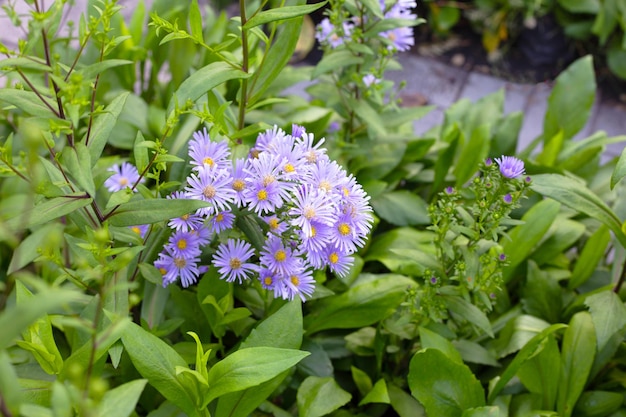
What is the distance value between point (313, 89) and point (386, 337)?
2.32ft

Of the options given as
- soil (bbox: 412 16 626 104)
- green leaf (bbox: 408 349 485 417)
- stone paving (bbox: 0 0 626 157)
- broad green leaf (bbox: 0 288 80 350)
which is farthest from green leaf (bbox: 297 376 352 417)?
soil (bbox: 412 16 626 104)

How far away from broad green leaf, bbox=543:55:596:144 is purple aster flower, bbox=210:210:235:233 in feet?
4.58

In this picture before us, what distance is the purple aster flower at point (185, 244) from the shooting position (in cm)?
134

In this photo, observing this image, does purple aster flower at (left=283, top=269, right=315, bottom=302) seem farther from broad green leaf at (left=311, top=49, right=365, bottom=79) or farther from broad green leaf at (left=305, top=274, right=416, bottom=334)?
broad green leaf at (left=311, top=49, right=365, bottom=79)

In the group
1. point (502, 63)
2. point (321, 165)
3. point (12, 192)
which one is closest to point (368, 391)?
point (321, 165)

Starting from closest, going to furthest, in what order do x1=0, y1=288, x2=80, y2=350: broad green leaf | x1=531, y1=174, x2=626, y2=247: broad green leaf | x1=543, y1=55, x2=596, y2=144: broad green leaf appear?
x1=0, y1=288, x2=80, y2=350: broad green leaf < x1=531, y1=174, x2=626, y2=247: broad green leaf < x1=543, y1=55, x2=596, y2=144: broad green leaf

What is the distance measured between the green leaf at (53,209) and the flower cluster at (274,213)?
0.57 feet

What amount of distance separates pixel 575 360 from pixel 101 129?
116cm

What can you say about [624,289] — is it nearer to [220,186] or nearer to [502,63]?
[220,186]

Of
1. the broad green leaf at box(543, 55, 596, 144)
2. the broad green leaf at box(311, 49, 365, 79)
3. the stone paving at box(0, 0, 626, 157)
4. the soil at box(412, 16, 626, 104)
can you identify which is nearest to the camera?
the broad green leaf at box(311, 49, 365, 79)

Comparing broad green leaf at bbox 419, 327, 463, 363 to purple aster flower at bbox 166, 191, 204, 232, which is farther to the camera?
broad green leaf at bbox 419, 327, 463, 363

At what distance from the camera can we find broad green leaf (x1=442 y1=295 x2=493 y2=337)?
151cm

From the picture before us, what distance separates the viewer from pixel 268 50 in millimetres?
1548

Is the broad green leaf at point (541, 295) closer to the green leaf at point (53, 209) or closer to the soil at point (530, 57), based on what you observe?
the green leaf at point (53, 209)
